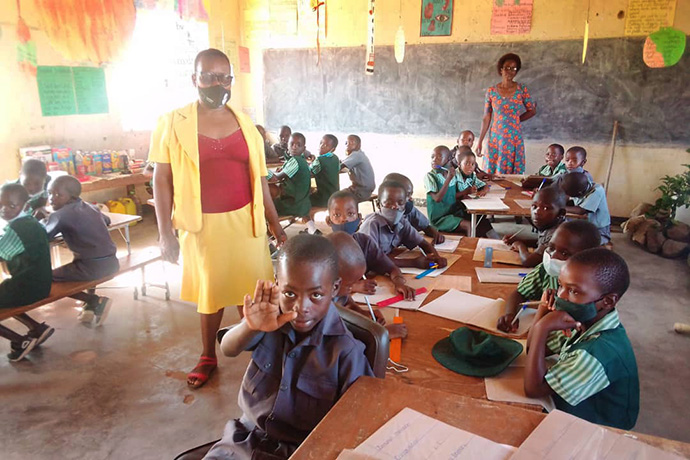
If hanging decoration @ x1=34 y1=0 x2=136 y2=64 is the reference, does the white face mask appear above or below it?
below

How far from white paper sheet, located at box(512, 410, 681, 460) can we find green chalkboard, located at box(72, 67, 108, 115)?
582cm

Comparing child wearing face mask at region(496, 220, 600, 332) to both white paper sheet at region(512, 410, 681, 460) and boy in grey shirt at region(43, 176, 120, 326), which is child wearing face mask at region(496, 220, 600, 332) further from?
boy in grey shirt at region(43, 176, 120, 326)

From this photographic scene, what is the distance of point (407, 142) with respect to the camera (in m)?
6.96

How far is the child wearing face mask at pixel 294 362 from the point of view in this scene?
1.17m

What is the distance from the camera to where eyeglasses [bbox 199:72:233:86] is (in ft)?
7.07

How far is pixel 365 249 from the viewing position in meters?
2.16

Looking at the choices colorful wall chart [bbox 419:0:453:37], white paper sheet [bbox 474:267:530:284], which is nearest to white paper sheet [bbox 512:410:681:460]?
white paper sheet [bbox 474:267:530:284]

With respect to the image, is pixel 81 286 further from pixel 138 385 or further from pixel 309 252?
pixel 309 252

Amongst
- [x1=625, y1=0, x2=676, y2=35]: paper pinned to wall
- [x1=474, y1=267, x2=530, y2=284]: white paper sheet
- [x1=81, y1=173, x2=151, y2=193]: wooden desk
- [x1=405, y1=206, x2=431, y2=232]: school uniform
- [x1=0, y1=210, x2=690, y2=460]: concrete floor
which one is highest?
[x1=625, y1=0, x2=676, y2=35]: paper pinned to wall

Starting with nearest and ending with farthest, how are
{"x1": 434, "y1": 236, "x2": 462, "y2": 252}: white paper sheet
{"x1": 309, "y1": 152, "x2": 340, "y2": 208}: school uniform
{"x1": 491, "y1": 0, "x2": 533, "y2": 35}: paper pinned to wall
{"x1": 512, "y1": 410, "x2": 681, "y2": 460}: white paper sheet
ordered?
{"x1": 512, "y1": 410, "x2": 681, "y2": 460}: white paper sheet, {"x1": 434, "y1": 236, "x2": 462, "y2": 252}: white paper sheet, {"x1": 309, "y1": 152, "x2": 340, "y2": 208}: school uniform, {"x1": 491, "y1": 0, "x2": 533, "y2": 35}: paper pinned to wall

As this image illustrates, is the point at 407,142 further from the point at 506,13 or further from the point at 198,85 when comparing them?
the point at 198,85

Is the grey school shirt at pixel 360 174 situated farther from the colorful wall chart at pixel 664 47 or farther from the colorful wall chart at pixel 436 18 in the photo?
the colorful wall chart at pixel 664 47

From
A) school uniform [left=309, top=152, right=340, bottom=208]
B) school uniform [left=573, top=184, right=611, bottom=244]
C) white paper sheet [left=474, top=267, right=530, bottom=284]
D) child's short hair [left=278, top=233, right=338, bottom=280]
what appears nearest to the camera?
child's short hair [left=278, top=233, right=338, bottom=280]

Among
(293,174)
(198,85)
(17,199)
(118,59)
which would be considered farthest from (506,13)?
(17,199)
